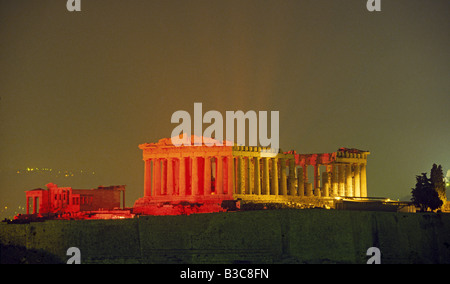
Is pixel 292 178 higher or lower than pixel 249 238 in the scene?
higher

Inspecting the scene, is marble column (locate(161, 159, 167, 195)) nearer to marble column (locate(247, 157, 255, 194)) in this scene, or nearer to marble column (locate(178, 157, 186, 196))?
marble column (locate(178, 157, 186, 196))

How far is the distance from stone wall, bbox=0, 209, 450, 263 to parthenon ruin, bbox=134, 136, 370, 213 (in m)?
21.5

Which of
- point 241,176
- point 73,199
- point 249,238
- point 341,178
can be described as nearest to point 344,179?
point 341,178

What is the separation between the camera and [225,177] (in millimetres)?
136625

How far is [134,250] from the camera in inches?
4139

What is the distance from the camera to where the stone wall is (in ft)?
336

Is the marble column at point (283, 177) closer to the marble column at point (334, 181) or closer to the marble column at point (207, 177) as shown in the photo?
the marble column at point (334, 181)

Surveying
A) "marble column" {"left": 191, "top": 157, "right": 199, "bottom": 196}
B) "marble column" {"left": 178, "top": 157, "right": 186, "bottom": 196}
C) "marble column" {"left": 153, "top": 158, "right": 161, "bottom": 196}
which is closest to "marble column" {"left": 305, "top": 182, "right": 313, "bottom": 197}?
"marble column" {"left": 191, "top": 157, "right": 199, "bottom": 196}

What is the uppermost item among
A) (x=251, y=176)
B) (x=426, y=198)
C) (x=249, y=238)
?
(x=251, y=176)

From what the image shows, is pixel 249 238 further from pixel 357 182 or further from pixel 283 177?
pixel 357 182

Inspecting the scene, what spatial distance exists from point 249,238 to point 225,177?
34739mm
